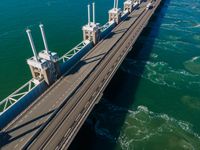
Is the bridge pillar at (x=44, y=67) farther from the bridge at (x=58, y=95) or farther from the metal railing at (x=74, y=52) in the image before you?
the metal railing at (x=74, y=52)

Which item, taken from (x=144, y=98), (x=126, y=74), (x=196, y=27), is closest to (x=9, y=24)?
(x=126, y=74)


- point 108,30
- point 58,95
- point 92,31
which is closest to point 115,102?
point 58,95

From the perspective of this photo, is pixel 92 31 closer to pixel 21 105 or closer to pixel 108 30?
pixel 108 30

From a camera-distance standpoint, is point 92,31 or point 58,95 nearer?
point 58,95

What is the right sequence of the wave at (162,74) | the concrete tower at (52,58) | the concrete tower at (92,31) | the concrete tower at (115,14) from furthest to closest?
the concrete tower at (115,14), the concrete tower at (92,31), the wave at (162,74), the concrete tower at (52,58)

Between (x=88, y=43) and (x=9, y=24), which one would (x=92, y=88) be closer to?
(x=88, y=43)

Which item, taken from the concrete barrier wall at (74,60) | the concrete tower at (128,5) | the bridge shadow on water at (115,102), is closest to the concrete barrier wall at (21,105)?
the concrete barrier wall at (74,60)

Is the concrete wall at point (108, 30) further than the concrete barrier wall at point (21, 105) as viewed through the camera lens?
Yes
